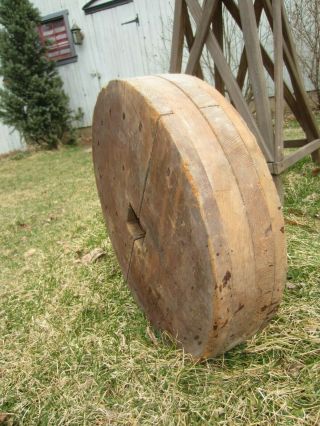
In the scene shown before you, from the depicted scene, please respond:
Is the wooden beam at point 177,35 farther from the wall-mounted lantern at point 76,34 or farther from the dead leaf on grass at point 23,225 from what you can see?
the wall-mounted lantern at point 76,34

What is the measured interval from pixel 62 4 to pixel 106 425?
11.9m

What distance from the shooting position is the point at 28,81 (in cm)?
1091

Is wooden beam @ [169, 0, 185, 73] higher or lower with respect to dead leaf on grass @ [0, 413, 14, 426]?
higher

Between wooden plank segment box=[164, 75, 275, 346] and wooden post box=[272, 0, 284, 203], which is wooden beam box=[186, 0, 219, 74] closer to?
wooden post box=[272, 0, 284, 203]

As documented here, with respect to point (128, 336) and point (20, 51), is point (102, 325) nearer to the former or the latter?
point (128, 336)

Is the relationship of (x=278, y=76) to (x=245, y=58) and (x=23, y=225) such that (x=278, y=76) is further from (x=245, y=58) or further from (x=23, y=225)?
(x=23, y=225)

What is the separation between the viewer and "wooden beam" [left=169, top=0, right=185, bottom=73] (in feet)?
11.8

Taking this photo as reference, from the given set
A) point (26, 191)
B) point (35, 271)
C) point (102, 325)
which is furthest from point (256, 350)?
point (26, 191)

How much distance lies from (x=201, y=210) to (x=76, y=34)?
36.1ft

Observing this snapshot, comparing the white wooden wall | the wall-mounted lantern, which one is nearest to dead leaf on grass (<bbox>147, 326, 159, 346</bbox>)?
the white wooden wall

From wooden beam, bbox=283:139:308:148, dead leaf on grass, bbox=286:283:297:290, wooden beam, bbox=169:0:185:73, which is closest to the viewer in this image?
dead leaf on grass, bbox=286:283:297:290

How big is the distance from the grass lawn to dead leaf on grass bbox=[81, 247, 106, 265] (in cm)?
6

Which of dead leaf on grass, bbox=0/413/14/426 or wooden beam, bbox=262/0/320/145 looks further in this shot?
wooden beam, bbox=262/0/320/145

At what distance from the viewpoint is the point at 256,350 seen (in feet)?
6.16
